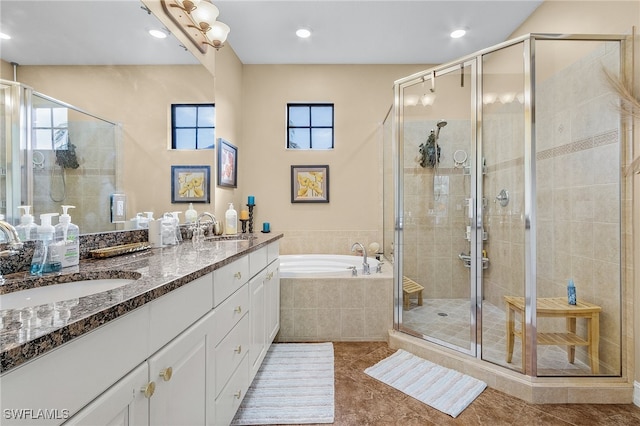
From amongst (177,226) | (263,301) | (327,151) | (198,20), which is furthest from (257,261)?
(327,151)

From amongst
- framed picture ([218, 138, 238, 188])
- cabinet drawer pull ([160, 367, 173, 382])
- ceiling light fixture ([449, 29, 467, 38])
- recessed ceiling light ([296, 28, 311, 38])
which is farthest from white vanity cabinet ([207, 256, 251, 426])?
ceiling light fixture ([449, 29, 467, 38])

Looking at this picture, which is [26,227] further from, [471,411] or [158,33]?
[471,411]

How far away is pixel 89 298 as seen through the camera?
707mm

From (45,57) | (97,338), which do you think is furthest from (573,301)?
(45,57)

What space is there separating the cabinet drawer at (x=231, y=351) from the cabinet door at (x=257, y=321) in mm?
96

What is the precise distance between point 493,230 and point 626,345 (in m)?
0.93

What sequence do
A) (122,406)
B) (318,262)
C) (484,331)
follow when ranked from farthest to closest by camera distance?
(318,262)
(484,331)
(122,406)

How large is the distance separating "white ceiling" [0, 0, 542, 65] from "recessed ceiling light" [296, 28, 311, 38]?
0.05 meters

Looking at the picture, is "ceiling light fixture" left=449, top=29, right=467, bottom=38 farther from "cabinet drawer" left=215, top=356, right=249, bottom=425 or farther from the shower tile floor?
"cabinet drawer" left=215, top=356, right=249, bottom=425

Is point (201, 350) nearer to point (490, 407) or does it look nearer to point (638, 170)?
point (490, 407)

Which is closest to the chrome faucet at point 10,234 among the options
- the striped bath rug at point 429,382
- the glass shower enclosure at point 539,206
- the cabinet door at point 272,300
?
the cabinet door at point 272,300

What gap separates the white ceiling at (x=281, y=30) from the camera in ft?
3.73

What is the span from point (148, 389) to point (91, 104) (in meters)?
1.23

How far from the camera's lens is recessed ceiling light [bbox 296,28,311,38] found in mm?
2791
